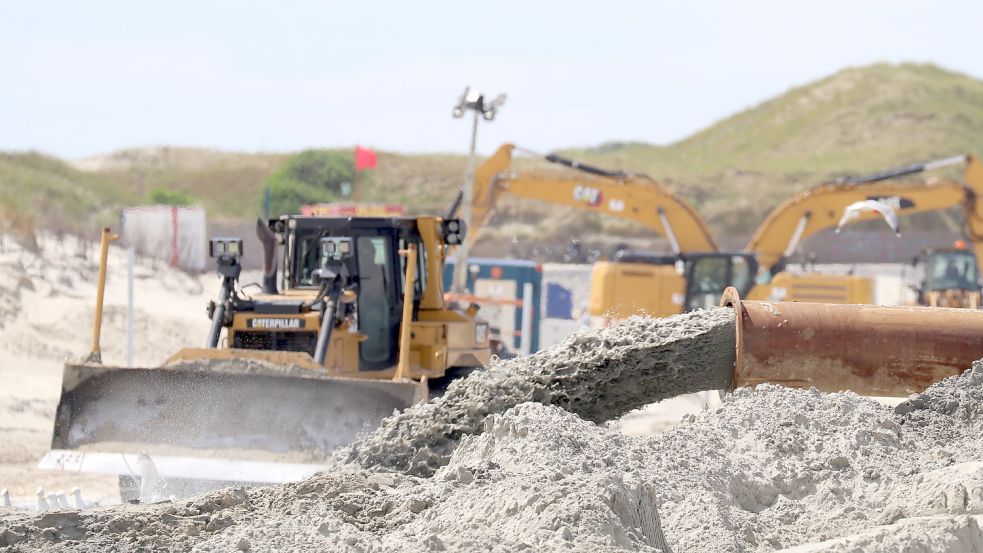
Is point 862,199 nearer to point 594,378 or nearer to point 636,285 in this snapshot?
point 636,285

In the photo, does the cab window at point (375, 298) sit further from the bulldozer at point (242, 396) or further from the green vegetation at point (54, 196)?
the green vegetation at point (54, 196)

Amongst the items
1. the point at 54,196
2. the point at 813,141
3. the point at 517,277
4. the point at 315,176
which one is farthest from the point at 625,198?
the point at 813,141

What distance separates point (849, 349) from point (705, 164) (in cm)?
6871

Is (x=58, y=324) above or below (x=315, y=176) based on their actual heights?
below

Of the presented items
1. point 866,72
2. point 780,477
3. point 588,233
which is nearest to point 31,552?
point 780,477

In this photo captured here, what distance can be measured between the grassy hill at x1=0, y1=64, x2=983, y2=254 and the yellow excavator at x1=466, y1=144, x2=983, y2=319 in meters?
10.3

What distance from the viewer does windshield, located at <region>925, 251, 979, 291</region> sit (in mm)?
23859

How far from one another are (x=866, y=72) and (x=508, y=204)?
43.0 metres

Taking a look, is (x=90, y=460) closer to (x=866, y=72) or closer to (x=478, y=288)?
(x=478, y=288)

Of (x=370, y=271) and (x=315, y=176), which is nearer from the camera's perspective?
(x=370, y=271)

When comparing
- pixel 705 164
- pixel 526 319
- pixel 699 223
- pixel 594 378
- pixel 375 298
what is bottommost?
pixel 526 319

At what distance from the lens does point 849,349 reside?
264 inches

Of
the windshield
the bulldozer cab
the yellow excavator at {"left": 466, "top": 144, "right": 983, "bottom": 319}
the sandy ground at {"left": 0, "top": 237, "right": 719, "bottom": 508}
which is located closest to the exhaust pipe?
the bulldozer cab

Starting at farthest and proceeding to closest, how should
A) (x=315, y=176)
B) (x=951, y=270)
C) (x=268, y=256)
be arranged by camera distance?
(x=315, y=176)
(x=951, y=270)
(x=268, y=256)
